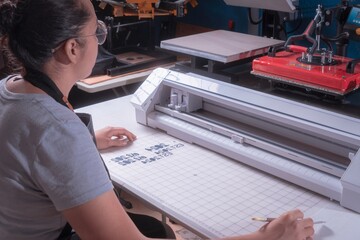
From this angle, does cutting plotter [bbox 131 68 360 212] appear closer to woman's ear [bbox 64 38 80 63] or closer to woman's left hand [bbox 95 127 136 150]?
woman's left hand [bbox 95 127 136 150]

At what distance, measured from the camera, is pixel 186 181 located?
1391mm

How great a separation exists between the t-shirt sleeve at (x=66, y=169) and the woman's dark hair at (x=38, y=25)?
0.18 metres

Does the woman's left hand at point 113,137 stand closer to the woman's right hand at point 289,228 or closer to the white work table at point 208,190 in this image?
the white work table at point 208,190

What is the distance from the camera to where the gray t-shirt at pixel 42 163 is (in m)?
0.94

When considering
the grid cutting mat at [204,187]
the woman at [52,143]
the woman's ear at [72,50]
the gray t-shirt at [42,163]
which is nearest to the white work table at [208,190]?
the grid cutting mat at [204,187]

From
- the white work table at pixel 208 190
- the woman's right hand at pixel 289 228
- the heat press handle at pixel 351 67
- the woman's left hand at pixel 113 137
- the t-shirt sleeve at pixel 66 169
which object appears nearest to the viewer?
the t-shirt sleeve at pixel 66 169

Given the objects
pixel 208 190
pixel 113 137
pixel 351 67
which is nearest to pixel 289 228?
pixel 208 190

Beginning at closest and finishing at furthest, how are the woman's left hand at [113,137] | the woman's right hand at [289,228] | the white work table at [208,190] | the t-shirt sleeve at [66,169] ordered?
the t-shirt sleeve at [66,169] < the woman's right hand at [289,228] < the white work table at [208,190] < the woman's left hand at [113,137]

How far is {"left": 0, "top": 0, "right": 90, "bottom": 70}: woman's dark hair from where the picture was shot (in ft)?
3.13

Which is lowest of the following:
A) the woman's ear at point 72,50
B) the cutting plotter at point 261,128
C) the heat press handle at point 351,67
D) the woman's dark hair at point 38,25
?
the cutting plotter at point 261,128

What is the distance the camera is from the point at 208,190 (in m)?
1.34

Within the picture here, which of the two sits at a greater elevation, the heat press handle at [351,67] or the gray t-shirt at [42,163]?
the heat press handle at [351,67]

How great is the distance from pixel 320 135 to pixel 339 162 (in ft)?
0.31

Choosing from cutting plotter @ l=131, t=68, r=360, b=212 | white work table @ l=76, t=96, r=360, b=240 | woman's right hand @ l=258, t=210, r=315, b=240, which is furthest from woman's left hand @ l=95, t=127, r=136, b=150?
woman's right hand @ l=258, t=210, r=315, b=240
